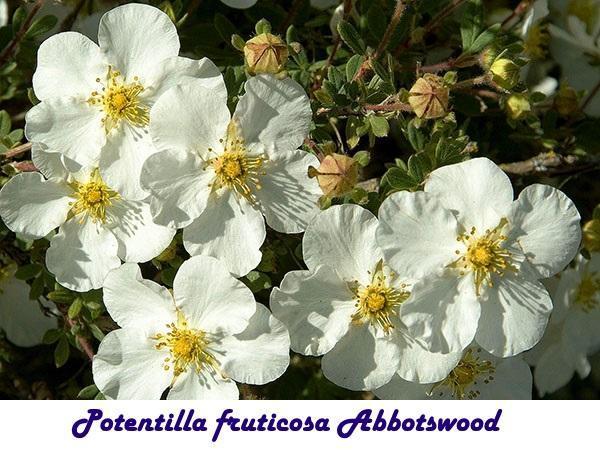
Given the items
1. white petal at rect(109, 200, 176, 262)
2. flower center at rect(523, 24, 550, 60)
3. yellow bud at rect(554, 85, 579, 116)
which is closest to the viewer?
white petal at rect(109, 200, 176, 262)

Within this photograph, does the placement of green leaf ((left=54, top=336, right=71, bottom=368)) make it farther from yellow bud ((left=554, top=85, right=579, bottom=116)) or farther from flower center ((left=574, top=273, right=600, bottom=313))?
yellow bud ((left=554, top=85, right=579, bottom=116))

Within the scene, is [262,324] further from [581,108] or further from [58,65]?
[581,108]

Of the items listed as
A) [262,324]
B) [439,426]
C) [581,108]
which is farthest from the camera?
[581,108]

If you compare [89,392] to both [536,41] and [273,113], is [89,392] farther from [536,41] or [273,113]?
[536,41]

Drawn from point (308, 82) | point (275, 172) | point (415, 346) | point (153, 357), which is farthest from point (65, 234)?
point (415, 346)

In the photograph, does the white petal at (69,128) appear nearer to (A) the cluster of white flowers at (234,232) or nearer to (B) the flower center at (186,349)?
(A) the cluster of white flowers at (234,232)

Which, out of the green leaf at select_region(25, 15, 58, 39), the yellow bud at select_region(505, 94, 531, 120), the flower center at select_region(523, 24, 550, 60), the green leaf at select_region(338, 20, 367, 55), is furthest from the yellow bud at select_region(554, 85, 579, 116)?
the green leaf at select_region(25, 15, 58, 39)

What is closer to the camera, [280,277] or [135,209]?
[135,209]

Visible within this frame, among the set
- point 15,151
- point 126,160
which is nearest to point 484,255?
point 126,160
